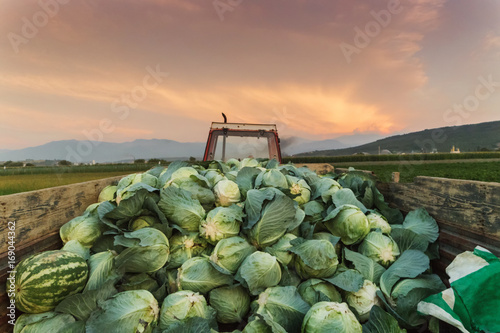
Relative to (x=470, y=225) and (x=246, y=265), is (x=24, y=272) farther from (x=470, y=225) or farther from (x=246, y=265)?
(x=470, y=225)

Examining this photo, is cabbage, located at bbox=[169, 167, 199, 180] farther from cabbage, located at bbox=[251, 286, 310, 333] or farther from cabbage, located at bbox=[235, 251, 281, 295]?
cabbage, located at bbox=[251, 286, 310, 333]

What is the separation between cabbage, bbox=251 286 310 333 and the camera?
208 cm

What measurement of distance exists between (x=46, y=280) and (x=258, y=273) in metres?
1.52

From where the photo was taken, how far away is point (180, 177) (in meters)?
3.31

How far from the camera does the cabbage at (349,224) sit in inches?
109

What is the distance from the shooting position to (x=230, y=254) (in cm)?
243

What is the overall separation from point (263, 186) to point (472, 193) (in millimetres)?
1881

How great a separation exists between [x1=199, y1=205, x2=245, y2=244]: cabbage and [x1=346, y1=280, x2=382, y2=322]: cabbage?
43.1 inches

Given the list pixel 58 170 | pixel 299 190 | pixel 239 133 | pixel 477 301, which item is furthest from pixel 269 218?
pixel 58 170

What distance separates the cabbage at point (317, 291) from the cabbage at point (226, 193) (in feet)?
3.57

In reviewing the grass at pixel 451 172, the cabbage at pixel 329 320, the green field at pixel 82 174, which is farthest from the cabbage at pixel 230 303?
the grass at pixel 451 172

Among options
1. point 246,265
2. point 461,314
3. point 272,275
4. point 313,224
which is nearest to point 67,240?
point 246,265

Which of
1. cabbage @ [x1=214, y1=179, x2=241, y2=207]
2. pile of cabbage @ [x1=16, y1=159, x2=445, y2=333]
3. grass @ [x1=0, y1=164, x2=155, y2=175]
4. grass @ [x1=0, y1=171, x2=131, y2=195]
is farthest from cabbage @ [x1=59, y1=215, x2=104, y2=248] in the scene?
grass @ [x1=0, y1=164, x2=155, y2=175]

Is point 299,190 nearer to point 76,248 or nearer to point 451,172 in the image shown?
point 76,248
